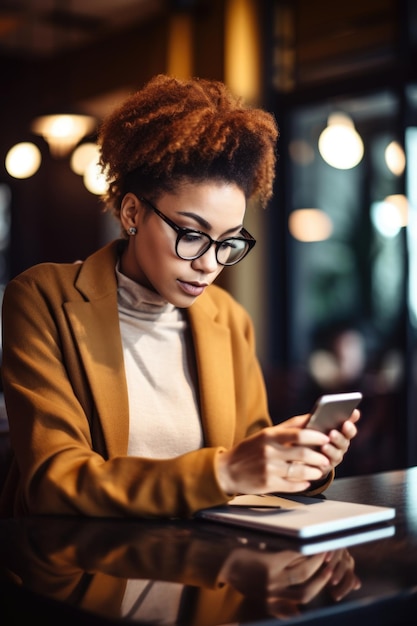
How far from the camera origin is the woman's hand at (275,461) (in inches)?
60.4

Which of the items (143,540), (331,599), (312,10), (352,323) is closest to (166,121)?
(143,540)

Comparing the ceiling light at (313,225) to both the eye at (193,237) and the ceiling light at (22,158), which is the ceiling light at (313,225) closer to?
the ceiling light at (22,158)

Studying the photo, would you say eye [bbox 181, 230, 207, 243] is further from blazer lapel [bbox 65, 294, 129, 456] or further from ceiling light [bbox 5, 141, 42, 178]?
ceiling light [bbox 5, 141, 42, 178]

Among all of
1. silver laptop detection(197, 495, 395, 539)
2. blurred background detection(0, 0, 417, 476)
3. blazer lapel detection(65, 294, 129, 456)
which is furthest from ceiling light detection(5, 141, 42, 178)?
silver laptop detection(197, 495, 395, 539)

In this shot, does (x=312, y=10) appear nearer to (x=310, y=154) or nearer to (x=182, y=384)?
(x=310, y=154)

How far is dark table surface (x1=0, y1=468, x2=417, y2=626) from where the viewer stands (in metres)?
1.12

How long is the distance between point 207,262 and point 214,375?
12.1 inches

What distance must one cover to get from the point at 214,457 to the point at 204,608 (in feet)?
1.64

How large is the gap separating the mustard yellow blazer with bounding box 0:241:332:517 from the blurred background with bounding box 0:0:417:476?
3.54 meters

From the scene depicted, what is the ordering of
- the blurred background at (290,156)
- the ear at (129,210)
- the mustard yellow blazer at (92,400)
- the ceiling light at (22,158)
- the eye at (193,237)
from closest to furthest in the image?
the mustard yellow blazer at (92,400) → the eye at (193,237) → the ear at (129,210) → the blurred background at (290,156) → the ceiling light at (22,158)

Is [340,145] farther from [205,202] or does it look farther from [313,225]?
[205,202]

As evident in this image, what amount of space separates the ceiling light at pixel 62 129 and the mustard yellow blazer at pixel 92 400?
14.0ft

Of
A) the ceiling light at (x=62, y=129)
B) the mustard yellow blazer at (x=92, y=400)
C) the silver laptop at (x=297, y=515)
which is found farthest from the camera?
the ceiling light at (x=62, y=129)

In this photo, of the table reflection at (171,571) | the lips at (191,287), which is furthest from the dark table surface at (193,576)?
the lips at (191,287)
